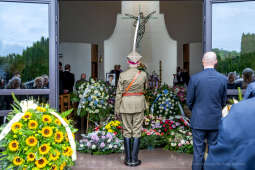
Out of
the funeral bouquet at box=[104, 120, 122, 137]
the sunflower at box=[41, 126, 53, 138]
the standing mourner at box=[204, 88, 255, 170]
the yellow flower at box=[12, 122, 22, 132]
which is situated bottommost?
the funeral bouquet at box=[104, 120, 122, 137]

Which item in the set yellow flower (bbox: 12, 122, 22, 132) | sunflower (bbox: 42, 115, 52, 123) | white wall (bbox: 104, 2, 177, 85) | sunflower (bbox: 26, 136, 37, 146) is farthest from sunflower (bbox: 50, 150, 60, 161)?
white wall (bbox: 104, 2, 177, 85)

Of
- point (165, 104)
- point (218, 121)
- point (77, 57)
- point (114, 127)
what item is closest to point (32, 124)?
point (218, 121)

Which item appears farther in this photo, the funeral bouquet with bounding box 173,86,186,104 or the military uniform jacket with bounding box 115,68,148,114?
the funeral bouquet with bounding box 173,86,186,104

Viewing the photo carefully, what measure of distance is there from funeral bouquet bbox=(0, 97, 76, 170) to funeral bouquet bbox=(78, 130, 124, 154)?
1614mm

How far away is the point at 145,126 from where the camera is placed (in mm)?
5676

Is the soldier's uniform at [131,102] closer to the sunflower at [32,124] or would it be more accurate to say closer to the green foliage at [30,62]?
the green foliage at [30,62]

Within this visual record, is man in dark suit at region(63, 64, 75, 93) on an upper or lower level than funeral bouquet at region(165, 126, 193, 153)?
upper

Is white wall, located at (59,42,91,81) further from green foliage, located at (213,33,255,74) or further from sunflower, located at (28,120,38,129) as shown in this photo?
sunflower, located at (28,120,38,129)

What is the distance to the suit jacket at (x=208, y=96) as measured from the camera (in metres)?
3.20

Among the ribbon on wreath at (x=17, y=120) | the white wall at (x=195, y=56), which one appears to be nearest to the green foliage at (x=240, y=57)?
the ribbon on wreath at (x=17, y=120)

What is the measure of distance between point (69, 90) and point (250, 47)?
17.7ft

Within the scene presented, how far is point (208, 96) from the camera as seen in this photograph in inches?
126

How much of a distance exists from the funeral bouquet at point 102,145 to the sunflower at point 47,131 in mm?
1758

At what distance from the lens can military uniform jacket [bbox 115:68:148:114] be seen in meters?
4.04
